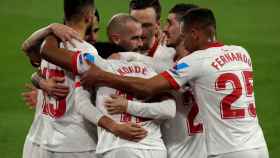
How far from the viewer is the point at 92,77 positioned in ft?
17.8

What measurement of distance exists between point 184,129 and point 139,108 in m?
0.56

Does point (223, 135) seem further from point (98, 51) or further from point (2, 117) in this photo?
point (2, 117)

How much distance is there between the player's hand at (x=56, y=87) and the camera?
18.5 ft

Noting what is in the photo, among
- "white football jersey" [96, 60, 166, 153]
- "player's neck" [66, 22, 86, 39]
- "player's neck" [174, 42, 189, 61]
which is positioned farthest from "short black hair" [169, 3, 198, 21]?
"player's neck" [66, 22, 86, 39]

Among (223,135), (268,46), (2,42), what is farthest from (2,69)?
(223,135)

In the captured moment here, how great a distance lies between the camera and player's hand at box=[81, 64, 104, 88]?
214 inches

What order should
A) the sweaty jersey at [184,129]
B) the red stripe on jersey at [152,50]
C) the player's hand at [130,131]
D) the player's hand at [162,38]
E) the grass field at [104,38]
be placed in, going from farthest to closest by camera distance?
1. the grass field at [104,38]
2. the player's hand at [162,38]
3. the red stripe on jersey at [152,50]
4. the sweaty jersey at [184,129]
5. the player's hand at [130,131]

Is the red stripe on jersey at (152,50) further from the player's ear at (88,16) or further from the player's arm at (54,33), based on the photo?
the player's arm at (54,33)

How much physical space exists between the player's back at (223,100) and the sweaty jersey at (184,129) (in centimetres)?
23

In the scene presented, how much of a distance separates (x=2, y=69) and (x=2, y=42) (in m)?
1.83

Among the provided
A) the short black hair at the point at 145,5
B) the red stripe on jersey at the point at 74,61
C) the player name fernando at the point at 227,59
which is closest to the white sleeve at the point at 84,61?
the red stripe on jersey at the point at 74,61

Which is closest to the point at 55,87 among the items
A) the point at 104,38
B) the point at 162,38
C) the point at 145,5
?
the point at 162,38

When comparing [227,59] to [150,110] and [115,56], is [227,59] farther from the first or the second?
[115,56]

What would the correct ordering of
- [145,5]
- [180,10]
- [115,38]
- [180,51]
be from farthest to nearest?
[145,5], [180,10], [180,51], [115,38]
